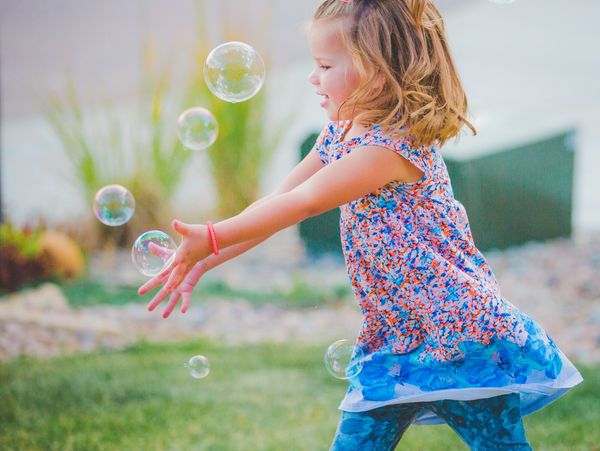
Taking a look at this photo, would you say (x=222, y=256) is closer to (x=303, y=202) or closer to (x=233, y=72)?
(x=303, y=202)

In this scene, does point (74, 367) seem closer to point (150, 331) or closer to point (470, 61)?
point (150, 331)

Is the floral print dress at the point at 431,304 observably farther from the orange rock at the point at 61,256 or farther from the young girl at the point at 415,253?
the orange rock at the point at 61,256

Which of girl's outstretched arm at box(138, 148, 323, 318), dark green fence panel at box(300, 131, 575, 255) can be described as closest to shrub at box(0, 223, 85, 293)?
dark green fence panel at box(300, 131, 575, 255)

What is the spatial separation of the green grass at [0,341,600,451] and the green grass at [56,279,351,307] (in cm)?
131

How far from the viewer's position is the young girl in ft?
6.14

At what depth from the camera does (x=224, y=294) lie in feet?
19.3

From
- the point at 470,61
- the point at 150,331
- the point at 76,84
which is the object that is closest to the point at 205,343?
the point at 150,331

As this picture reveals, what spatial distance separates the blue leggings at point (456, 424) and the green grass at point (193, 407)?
3.74 ft

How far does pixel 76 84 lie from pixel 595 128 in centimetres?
658

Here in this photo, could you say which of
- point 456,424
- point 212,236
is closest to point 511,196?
point 456,424

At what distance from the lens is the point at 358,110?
75.5 inches

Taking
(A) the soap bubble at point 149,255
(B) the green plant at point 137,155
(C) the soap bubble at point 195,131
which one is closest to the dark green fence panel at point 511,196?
(B) the green plant at point 137,155

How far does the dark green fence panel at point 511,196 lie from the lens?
660 cm

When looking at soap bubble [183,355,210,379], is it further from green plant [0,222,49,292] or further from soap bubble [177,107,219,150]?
green plant [0,222,49,292]
